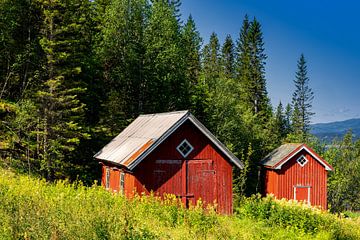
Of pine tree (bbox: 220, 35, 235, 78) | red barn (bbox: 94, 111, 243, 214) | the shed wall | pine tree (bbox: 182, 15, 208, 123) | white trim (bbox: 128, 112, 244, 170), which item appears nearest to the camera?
white trim (bbox: 128, 112, 244, 170)

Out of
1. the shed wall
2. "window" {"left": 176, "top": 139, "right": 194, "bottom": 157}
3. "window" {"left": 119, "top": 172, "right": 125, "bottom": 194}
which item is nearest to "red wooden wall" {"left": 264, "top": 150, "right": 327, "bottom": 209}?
the shed wall

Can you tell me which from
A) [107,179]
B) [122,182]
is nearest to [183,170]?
[122,182]

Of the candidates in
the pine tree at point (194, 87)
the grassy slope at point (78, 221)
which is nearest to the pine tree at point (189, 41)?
the pine tree at point (194, 87)

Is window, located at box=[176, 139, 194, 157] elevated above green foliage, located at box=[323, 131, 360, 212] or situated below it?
above

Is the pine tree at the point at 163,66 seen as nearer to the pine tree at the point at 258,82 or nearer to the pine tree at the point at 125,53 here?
the pine tree at the point at 125,53

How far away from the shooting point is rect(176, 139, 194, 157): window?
23578mm

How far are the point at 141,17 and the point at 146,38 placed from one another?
226cm

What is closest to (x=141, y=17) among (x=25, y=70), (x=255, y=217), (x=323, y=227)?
(x=25, y=70)

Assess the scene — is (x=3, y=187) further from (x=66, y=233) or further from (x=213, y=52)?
(x=213, y=52)

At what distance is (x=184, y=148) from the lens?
934 inches

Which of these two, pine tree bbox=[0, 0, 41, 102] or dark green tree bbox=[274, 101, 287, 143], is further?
dark green tree bbox=[274, 101, 287, 143]

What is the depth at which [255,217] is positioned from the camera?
815 inches

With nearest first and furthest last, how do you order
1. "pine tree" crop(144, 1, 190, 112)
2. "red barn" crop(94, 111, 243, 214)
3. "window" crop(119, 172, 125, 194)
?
"red barn" crop(94, 111, 243, 214) → "window" crop(119, 172, 125, 194) → "pine tree" crop(144, 1, 190, 112)

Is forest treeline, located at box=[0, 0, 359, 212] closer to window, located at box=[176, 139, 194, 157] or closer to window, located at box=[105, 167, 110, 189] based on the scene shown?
window, located at box=[105, 167, 110, 189]
